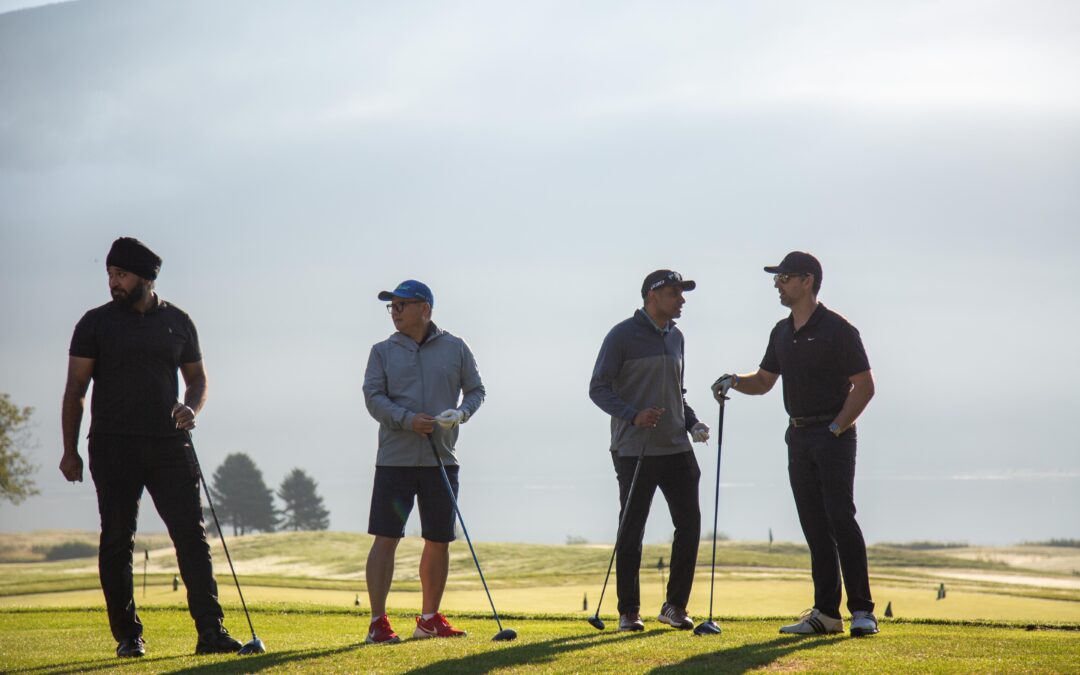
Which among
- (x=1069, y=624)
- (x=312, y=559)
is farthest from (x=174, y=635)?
(x=312, y=559)

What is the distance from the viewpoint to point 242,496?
290 ft

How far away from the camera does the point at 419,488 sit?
24.6 feet

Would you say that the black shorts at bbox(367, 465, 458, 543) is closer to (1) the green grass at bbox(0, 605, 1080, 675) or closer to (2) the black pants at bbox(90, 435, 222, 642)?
(1) the green grass at bbox(0, 605, 1080, 675)

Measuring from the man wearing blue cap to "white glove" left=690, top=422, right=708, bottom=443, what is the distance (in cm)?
155

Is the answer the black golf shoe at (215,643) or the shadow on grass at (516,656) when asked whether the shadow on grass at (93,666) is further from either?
the shadow on grass at (516,656)

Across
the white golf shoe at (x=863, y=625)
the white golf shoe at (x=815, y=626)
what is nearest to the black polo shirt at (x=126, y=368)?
the white golf shoe at (x=815, y=626)

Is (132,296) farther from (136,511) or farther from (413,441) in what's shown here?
(413,441)

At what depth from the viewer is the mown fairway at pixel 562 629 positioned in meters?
5.98

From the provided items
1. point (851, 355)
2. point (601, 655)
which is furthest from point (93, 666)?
point (851, 355)

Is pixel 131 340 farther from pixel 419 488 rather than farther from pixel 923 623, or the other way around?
pixel 923 623

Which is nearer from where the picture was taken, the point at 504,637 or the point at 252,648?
the point at 252,648

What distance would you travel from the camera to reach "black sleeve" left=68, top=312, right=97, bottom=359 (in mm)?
7027

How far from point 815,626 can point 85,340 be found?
490 cm

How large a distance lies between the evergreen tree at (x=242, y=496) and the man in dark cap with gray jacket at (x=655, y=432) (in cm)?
8352
